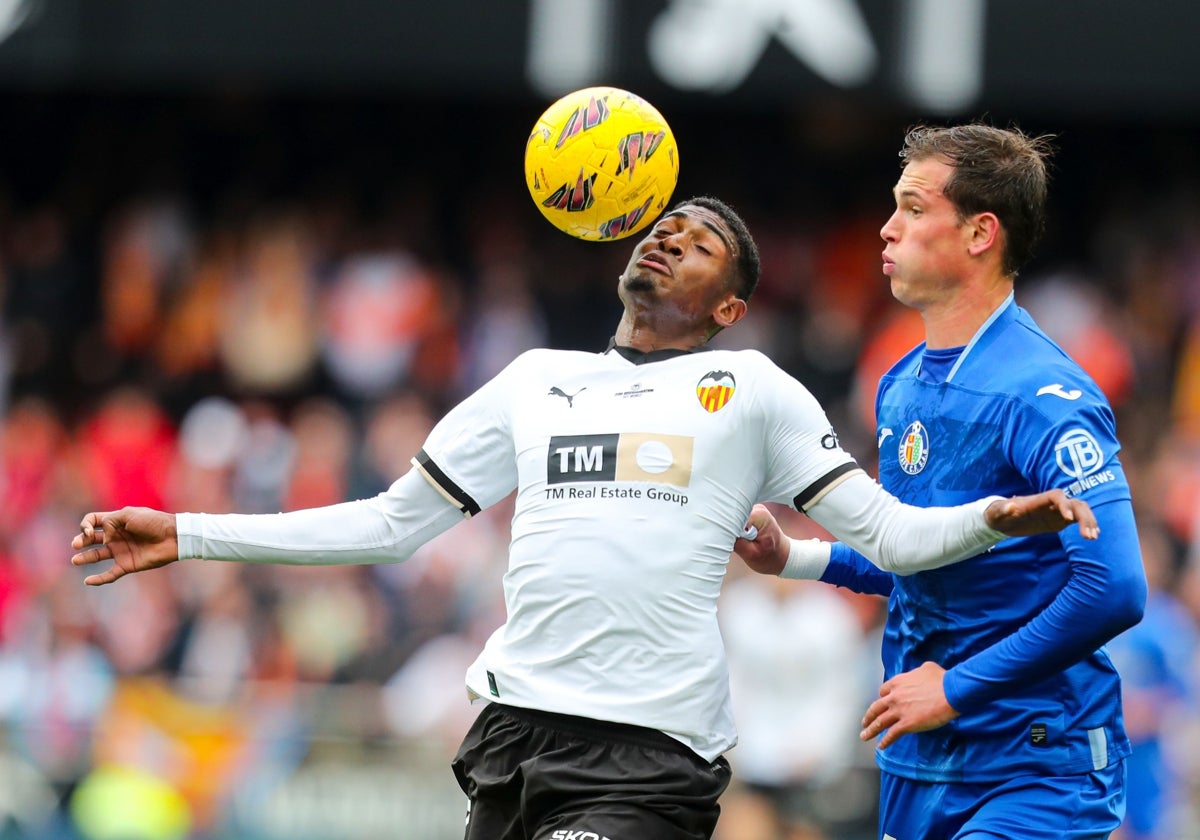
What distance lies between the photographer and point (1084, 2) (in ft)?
40.3

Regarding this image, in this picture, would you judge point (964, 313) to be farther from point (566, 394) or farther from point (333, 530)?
point (333, 530)

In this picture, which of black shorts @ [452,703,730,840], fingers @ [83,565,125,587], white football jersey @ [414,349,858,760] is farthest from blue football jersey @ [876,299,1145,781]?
fingers @ [83,565,125,587]

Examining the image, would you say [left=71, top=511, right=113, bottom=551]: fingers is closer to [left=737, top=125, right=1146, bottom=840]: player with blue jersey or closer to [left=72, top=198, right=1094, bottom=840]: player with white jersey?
[left=72, top=198, right=1094, bottom=840]: player with white jersey

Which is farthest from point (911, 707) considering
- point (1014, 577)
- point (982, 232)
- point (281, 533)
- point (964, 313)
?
point (281, 533)

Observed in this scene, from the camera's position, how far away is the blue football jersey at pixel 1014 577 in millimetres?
4242

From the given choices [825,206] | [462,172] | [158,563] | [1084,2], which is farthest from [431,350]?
[158,563]

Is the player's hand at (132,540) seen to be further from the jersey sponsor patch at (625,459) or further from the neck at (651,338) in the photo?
the neck at (651,338)

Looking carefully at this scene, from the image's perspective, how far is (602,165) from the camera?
5.14 metres

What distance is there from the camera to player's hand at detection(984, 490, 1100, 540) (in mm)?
3986

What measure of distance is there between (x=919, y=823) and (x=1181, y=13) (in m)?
9.28

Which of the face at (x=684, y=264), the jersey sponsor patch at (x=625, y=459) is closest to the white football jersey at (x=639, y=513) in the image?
the jersey sponsor patch at (x=625, y=459)

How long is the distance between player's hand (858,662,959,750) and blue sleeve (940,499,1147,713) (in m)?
0.14

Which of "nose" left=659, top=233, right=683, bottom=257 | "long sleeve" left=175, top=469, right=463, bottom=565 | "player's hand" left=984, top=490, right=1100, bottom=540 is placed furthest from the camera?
"nose" left=659, top=233, right=683, bottom=257

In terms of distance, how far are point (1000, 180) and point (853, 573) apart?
1273 millimetres
